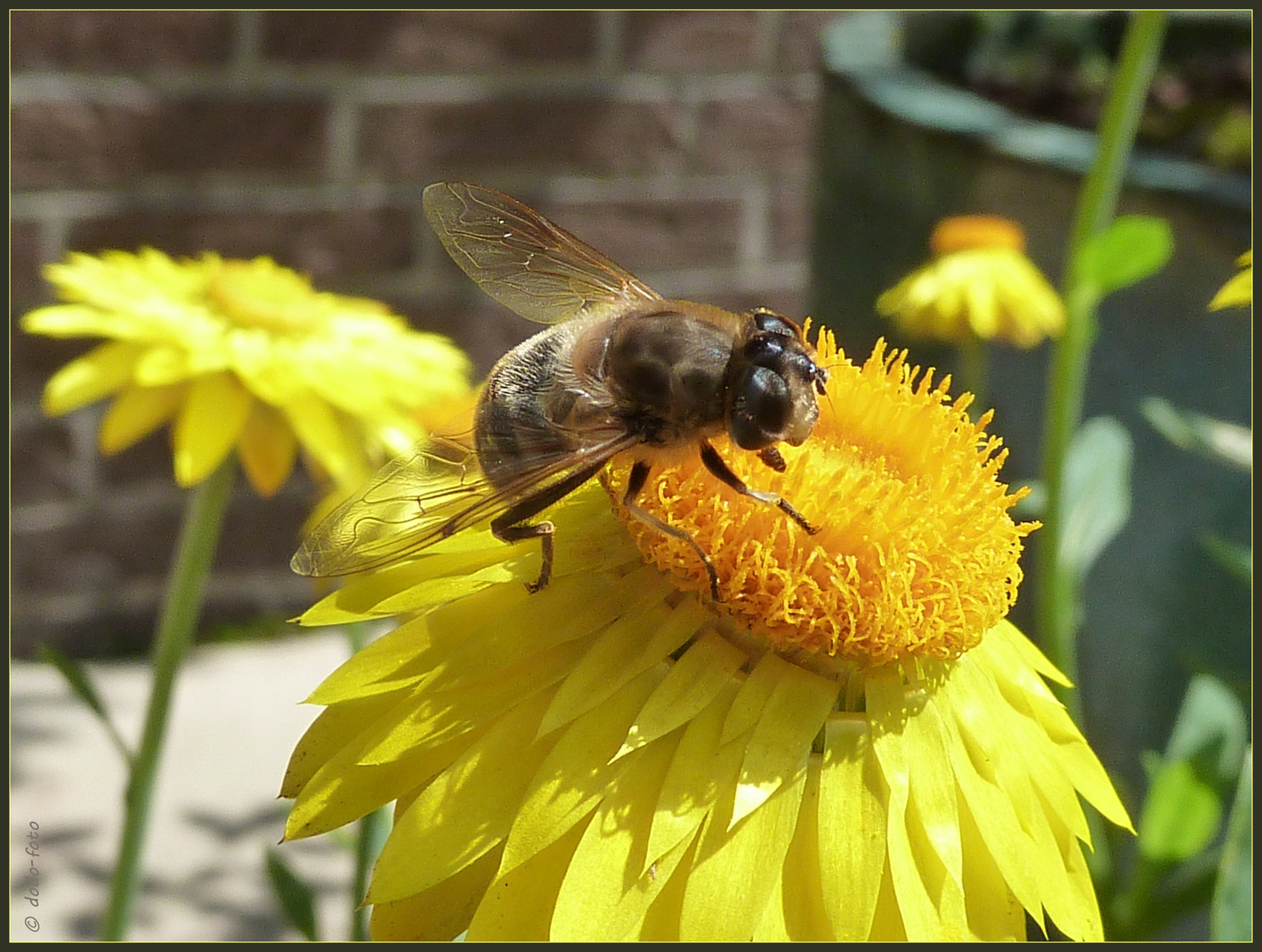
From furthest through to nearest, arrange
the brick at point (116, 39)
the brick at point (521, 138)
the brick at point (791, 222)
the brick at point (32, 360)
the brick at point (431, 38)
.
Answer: the brick at point (791, 222)
the brick at point (521, 138)
the brick at point (431, 38)
the brick at point (32, 360)
the brick at point (116, 39)

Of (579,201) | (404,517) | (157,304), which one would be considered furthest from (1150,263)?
(579,201)

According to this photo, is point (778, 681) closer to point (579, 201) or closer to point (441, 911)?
point (441, 911)

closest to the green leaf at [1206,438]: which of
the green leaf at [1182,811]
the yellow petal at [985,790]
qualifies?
the green leaf at [1182,811]

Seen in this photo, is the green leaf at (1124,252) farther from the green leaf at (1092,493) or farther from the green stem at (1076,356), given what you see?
the green leaf at (1092,493)

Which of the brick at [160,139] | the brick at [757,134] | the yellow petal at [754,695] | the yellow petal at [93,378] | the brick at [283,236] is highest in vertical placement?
the yellow petal at [754,695]

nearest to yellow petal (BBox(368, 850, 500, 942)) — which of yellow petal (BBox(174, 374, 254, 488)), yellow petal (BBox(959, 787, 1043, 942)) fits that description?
yellow petal (BBox(959, 787, 1043, 942))

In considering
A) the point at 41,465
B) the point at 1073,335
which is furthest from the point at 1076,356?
the point at 41,465
